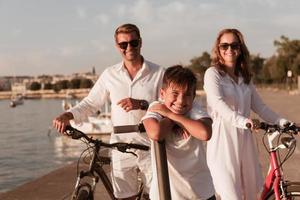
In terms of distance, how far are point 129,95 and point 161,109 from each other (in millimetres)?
1673

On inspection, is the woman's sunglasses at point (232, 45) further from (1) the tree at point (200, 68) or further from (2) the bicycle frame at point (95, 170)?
(2) the bicycle frame at point (95, 170)

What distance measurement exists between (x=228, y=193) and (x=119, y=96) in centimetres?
112

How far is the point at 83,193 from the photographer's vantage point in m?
3.96

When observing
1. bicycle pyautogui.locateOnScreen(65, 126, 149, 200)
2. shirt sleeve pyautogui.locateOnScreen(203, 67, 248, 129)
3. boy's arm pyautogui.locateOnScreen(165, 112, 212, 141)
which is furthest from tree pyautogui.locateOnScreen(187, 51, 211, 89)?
bicycle pyautogui.locateOnScreen(65, 126, 149, 200)

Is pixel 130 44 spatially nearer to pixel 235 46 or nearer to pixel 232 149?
pixel 235 46

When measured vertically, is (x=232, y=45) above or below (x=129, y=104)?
above

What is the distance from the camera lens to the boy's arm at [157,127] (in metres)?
2.32

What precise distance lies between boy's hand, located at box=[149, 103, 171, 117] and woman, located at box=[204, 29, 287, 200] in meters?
1.68

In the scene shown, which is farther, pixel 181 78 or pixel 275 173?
pixel 275 173

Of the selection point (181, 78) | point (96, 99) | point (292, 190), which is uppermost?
point (181, 78)

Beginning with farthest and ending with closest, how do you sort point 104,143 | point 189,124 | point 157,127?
point 104,143, point 189,124, point 157,127

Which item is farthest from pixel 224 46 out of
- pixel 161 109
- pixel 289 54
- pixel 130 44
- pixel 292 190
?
pixel 289 54

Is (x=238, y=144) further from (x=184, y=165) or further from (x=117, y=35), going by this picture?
(x=184, y=165)

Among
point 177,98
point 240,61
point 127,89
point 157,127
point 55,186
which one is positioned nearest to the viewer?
point 157,127
